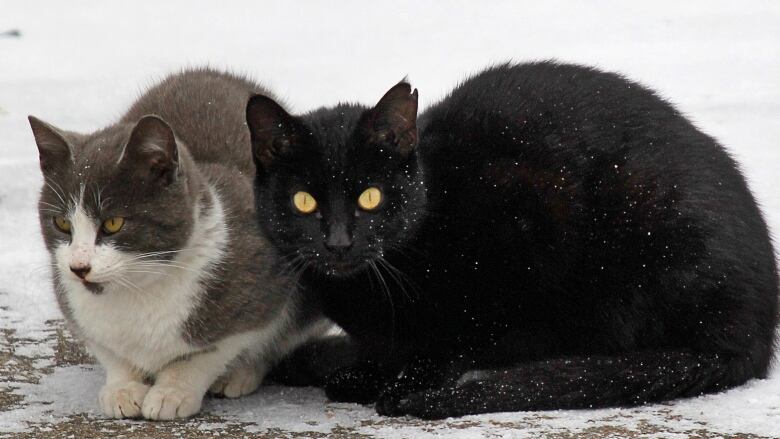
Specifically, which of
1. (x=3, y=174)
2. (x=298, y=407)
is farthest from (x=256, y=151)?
(x=3, y=174)

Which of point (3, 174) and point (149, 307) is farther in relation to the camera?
point (3, 174)

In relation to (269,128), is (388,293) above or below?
below

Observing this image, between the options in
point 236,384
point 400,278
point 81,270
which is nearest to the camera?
point 81,270

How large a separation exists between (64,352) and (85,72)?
4.01 meters

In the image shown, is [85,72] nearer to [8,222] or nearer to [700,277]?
[8,222]

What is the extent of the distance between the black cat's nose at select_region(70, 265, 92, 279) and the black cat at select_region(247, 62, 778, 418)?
1.96ft

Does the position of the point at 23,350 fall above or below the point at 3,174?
below

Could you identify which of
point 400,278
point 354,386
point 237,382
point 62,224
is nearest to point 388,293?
point 400,278

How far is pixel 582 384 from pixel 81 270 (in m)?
1.54

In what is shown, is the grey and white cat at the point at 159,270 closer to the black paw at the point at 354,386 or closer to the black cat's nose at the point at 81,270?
the black cat's nose at the point at 81,270

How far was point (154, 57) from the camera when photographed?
809 centimetres

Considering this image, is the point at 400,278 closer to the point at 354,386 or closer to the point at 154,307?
the point at 354,386

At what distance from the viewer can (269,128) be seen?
11.6 feet

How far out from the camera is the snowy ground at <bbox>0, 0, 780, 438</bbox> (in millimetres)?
3557
